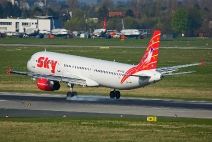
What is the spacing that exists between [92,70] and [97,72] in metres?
0.84

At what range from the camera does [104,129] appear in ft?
183

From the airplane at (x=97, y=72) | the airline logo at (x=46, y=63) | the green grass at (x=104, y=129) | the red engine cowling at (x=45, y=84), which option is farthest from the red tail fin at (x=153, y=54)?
the airline logo at (x=46, y=63)

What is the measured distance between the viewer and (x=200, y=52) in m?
160

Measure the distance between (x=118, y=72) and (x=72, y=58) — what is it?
8222 millimetres

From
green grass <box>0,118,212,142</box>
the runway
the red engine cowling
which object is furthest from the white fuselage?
green grass <box>0,118,212,142</box>

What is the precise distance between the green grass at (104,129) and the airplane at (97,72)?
13.2m

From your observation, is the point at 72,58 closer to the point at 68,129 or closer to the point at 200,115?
the point at 200,115

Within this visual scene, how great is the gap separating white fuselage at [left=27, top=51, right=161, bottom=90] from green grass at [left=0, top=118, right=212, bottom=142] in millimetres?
13900

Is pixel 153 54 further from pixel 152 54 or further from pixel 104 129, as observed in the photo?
pixel 104 129

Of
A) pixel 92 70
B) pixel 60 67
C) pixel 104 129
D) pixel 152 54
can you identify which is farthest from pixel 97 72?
pixel 104 129

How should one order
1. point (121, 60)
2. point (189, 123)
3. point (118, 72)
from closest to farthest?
point (189, 123), point (118, 72), point (121, 60)

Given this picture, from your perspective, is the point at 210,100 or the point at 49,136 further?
the point at 210,100

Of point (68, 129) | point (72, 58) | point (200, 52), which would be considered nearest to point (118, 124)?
point (68, 129)

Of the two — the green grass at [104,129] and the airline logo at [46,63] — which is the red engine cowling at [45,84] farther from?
the green grass at [104,129]
